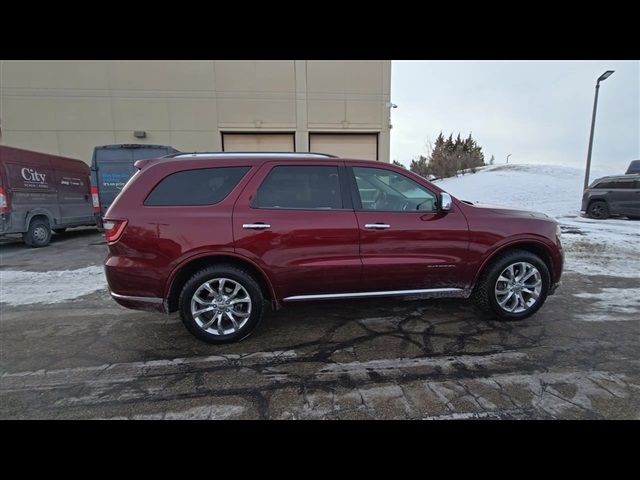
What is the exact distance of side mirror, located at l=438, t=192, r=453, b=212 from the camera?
11.0 feet

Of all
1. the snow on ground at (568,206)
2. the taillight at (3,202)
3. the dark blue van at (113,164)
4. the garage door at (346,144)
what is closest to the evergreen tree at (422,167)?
the snow on ground at (568,206)

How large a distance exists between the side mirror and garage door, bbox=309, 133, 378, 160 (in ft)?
34.5

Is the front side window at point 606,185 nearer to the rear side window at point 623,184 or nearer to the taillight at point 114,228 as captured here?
the rear side window at point 623,184

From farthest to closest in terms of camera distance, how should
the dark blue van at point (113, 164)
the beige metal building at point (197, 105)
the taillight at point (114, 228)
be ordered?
1. the beige metal building at point (197, 105)
2. the dark blue van at point (113, 164)
3. the taillight at point (114, 228)

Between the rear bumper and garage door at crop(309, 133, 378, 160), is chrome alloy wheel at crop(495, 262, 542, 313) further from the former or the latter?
garage door at crop(309, 133, 378, 160)

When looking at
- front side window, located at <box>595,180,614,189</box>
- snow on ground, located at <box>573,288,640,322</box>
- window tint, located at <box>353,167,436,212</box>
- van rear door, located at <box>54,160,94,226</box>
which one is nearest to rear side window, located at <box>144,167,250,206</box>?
window tint, located at <box>353,167,436,212</box>

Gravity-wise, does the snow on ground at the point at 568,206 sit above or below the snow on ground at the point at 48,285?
above

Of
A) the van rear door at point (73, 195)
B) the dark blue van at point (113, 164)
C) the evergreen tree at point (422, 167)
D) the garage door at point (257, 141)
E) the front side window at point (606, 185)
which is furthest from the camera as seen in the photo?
the evergreen tree at point (422, 167)

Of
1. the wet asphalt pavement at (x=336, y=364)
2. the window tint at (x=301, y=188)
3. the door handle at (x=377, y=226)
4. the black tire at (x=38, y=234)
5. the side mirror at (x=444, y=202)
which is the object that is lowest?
the wet asphalt pavement at (x=336, y=364)

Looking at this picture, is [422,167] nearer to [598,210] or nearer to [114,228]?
[598,210]

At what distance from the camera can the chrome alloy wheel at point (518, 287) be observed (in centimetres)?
370

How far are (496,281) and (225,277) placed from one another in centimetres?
294

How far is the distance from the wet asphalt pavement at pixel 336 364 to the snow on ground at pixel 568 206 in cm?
177

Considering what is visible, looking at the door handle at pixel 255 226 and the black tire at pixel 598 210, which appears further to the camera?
the black tire at pixel 598 210
